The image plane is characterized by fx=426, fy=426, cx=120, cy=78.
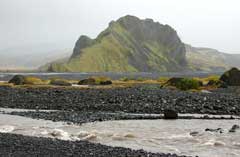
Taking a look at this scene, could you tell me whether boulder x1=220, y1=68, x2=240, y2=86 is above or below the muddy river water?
above

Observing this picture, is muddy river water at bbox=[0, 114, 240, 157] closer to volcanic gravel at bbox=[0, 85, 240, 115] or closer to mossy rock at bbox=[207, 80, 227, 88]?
volcanic gravel at bbox=[0, 85, 240, 115]

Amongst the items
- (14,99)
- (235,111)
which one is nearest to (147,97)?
(235,111)

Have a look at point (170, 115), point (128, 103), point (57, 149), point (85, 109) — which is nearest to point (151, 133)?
point (170, 115)

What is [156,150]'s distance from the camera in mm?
22250

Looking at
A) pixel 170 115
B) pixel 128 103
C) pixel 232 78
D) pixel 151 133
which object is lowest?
pixel 151 133

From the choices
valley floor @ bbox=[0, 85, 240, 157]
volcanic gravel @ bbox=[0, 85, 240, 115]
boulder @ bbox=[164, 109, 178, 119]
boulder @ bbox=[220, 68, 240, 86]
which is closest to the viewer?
valley floor @ bbox=[0, 85, 240, 157]

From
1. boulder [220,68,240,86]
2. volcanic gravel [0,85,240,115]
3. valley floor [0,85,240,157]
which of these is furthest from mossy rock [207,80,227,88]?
valley floor [0,85,240,157]

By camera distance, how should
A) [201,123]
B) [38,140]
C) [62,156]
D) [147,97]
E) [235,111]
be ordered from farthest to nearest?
[147,97], [235,111], [201,123], [38,140], [62,156]

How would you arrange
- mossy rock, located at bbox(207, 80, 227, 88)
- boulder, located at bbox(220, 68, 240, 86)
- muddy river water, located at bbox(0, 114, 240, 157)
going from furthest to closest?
boulder, located at bbox(220, 68, 240, 86) → mossy rock, located at bbox(207, 80, 227, 88) → muddy river water, located at bbox(0, 114, 240, 157)

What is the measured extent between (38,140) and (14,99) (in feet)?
95.9

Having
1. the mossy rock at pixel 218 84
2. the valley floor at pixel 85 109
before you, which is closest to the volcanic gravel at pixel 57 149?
the valley floor at pixel 85 109

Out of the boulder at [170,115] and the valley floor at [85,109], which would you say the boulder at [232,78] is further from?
the boulder at [170,115]

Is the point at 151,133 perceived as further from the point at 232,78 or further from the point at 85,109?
the point at 232,78

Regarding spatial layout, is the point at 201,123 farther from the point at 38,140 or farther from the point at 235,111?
the point at 38,140
